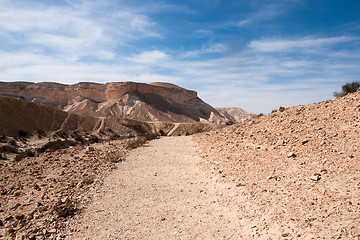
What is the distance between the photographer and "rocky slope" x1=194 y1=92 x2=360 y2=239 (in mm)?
3607

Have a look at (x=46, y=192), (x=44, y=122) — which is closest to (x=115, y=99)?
(x=44, y=122)

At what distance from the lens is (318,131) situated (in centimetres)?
683

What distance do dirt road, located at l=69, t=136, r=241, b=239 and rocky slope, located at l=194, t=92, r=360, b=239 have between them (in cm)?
40

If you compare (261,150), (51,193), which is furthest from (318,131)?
(51,193)

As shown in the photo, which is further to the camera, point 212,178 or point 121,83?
point 121,83

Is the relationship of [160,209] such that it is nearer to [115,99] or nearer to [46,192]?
[46,192]

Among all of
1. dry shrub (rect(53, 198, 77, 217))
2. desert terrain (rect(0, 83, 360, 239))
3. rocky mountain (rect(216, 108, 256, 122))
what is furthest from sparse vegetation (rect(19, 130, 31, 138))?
rocky mountain (rect(216, 108, 256, 122))

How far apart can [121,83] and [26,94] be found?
77.7ft

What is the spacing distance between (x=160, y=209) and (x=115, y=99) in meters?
58.6

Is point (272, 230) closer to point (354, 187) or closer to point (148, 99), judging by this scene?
point (354, 187)

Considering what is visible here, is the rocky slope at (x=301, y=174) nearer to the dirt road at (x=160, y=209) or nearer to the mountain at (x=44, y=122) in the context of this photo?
the dirt road at (x=160, y=209)

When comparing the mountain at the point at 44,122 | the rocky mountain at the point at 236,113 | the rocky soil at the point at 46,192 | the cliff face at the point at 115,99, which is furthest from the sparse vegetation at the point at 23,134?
the rocky mountain at the point at 236,113

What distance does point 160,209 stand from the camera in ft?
17.1

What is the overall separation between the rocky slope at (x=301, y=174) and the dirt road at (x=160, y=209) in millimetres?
400
